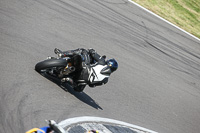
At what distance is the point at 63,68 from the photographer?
22.8 feet

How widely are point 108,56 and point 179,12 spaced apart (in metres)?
9.56

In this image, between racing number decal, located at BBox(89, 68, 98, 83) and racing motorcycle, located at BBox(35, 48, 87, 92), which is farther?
racing number decal, located at BBox(89, 68, 98, 83)

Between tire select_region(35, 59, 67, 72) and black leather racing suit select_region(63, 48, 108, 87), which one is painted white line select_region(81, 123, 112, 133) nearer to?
black leather racing suit select_region(63, 48, 108, 87)

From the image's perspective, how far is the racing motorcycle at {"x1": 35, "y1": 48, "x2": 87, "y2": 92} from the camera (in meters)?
6.72

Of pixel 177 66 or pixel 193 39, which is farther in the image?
pixel 193 39

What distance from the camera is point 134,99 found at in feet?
28.1

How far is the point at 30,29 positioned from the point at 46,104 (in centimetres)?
362

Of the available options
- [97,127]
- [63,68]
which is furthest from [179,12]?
[97,127]

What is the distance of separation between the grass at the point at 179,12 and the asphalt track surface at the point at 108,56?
151 centimetres

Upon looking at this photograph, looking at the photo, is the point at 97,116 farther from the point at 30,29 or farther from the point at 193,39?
the point at 193,39

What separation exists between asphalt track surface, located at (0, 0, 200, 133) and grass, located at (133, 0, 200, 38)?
59.4 inches

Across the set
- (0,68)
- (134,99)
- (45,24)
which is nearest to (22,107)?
(0,68)

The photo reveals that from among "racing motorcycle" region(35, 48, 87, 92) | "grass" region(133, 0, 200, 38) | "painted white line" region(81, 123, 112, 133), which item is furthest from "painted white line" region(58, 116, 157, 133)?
"grass" region(133, 0, 200, 38)

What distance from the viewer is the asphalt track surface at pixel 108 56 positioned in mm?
6156
